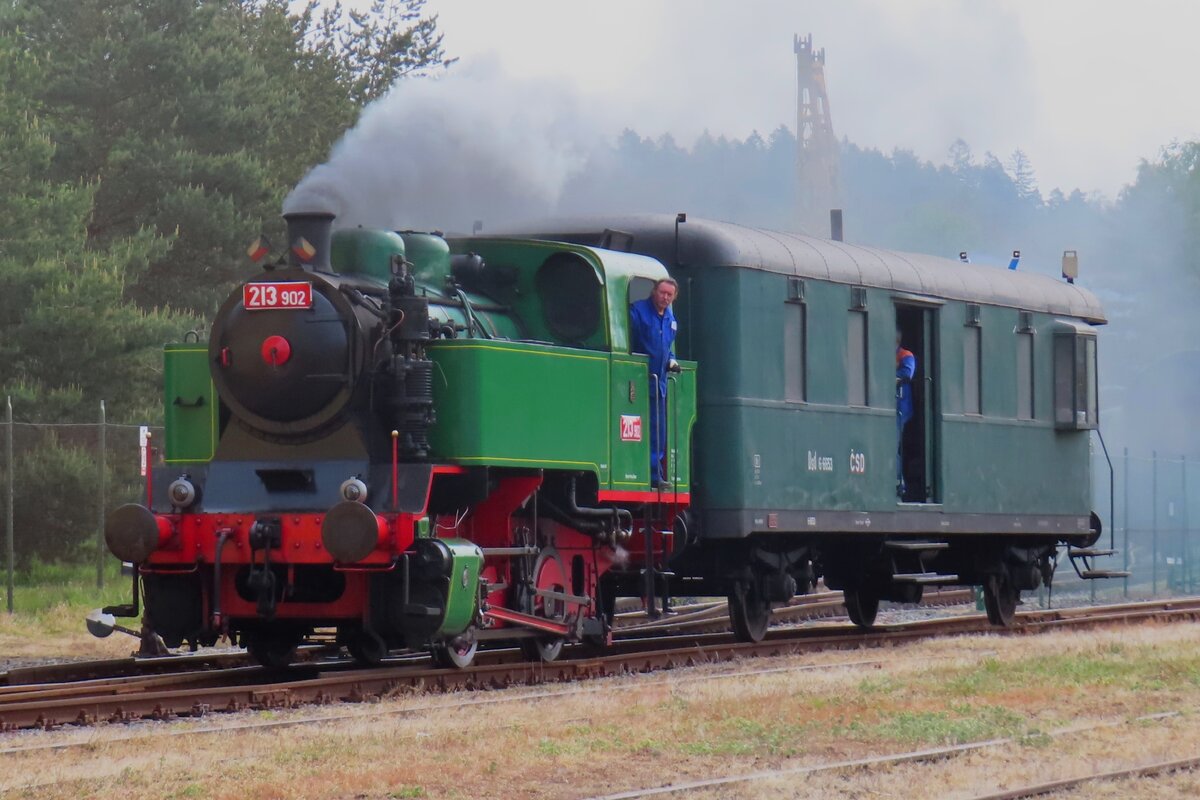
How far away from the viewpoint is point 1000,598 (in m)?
17.8

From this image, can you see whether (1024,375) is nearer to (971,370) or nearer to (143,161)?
(971,370)

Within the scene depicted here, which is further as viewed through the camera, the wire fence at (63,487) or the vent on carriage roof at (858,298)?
the wire fence at (63,487)

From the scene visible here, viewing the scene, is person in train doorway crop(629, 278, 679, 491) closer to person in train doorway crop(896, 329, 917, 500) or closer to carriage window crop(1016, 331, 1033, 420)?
person in train doorway crop(896, 329, 917, 500)

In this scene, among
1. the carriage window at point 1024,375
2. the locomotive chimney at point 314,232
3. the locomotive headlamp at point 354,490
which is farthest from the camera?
the carriage window at point 1024,375

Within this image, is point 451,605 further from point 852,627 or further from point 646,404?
point 852,627

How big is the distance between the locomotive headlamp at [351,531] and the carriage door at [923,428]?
6.85 meters

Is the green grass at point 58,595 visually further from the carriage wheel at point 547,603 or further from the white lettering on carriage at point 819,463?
the white lettering on carriage at point 819,463

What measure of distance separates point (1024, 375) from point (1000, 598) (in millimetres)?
2143

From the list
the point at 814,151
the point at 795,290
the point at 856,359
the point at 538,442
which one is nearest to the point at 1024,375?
the point at 856,359

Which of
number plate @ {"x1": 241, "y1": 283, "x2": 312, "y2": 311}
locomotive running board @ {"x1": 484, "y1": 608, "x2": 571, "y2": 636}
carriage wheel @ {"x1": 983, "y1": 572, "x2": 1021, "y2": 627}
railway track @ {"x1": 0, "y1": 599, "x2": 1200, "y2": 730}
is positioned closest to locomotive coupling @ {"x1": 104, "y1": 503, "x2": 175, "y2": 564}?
railway track @ {"x1": 0, "y1": 599, "x2": 1200, "y2": 730}

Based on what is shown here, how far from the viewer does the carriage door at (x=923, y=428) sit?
16344mm

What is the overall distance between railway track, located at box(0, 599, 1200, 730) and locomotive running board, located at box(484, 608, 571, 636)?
0.23 m

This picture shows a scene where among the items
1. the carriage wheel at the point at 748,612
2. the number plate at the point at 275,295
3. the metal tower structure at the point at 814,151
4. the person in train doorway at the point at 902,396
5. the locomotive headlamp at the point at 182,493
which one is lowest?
the carriage wheel at the point at 748,612

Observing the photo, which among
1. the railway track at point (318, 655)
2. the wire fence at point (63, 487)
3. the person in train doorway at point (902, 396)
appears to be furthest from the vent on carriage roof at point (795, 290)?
the wire fence at point (63, 487)
